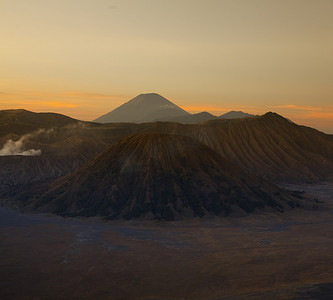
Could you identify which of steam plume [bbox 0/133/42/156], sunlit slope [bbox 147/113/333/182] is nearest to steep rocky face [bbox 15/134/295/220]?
sunlit slope [bbox 147/113/333/182]

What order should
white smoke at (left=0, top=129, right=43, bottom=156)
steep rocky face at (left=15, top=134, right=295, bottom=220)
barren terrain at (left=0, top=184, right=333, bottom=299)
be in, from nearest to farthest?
barren terrain at (left=0, top=184, right=333, bottom=299) < steep rocky face at (left=15, top=134, right=295, bottom=220) < white smoke at (left=0, top=129, right=43, bottom=156)

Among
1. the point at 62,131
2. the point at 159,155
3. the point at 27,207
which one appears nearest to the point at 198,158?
the point at 159,155

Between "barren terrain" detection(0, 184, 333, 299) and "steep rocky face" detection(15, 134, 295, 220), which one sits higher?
→ "steep rocky face" detection(15, 134, 295, 220)

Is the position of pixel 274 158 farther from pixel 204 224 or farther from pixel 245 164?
pixel 204 224

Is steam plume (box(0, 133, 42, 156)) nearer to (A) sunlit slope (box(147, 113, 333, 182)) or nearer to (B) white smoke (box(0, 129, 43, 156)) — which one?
(B) white smoke (box(0, 129, 43, 156))

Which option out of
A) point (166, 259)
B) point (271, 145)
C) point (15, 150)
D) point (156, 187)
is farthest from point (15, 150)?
point (166, 259)

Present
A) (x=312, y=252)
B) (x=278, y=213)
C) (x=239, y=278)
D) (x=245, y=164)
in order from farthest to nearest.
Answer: (x=245, y=164), (x=278, y=213), (x=312, y=252), (x=239, y=278)

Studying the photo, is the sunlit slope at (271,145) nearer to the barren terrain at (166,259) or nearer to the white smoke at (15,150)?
the white smoke at (15,150)

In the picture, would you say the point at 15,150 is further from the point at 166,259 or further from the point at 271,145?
the point at 166,259

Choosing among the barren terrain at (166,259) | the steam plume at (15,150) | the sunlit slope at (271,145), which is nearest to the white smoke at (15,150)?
the steam plume at (15,150)
